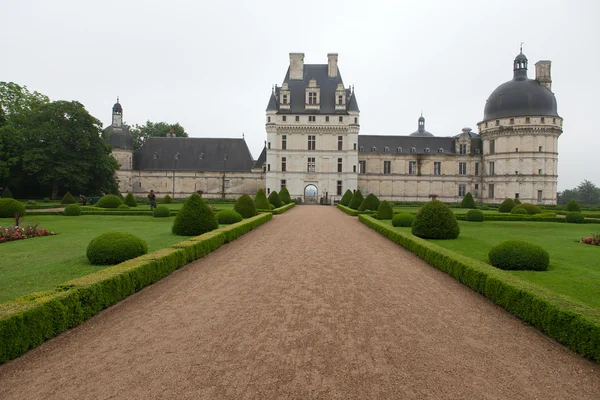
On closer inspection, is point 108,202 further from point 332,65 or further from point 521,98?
point 521,98

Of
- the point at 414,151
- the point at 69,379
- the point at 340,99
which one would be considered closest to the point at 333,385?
Answer: the point at 69,379

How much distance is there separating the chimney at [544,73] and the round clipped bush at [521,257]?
5373 cm

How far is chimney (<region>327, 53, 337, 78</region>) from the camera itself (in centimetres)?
5269

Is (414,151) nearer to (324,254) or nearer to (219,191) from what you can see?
(219,191)

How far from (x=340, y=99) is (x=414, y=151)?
14.6m

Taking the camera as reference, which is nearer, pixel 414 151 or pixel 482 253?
pixel 482 253

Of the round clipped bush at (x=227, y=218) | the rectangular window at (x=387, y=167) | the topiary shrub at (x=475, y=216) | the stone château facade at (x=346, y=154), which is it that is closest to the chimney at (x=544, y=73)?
the stone château facade at (x=346, y=154)

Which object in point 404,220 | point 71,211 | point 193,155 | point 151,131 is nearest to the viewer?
point 404,220

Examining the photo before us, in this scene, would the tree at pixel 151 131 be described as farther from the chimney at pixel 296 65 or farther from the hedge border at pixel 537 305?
the hedge border at pixel 537 305

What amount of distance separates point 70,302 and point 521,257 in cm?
930

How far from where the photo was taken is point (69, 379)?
4.37 m

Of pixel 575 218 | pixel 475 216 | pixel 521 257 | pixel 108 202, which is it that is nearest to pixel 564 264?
pixel 521 257

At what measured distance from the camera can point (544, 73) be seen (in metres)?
52.8

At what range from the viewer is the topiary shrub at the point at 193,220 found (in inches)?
588
